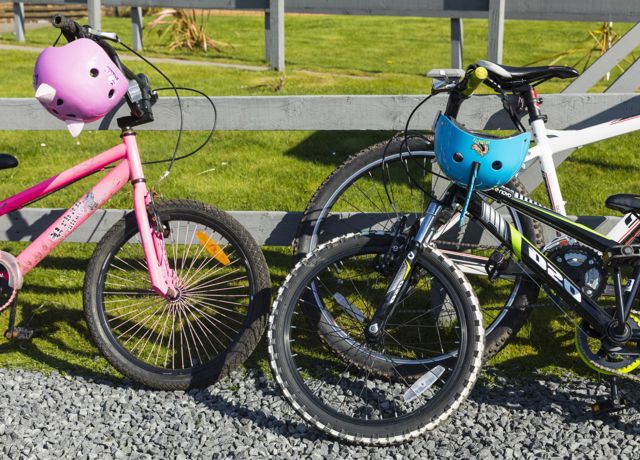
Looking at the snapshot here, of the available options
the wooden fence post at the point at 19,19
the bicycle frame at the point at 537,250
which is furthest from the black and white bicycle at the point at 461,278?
the wooden fence post at the point at 19,19

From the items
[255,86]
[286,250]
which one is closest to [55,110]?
[286,250]

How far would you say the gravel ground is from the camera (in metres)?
→ 3.34

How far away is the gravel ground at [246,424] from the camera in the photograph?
10.9 ft

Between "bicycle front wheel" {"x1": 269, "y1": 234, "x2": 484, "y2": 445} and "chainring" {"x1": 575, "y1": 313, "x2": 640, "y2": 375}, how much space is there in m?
0.56

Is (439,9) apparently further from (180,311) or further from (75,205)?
(75,205)

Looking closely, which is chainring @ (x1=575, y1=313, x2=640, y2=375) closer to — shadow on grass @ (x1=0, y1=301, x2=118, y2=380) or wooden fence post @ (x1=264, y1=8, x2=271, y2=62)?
shadow on grass @ (x1=0, y1=301, x2=118, y2=380)

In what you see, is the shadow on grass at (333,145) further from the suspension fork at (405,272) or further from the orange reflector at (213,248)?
the suspension fork at (405,272)

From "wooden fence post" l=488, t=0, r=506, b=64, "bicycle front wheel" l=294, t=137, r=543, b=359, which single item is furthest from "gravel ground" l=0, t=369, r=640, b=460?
"wooden fence post" l=488, t=0, r=506, b=64

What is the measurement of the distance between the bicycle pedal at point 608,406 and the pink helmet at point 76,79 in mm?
2423

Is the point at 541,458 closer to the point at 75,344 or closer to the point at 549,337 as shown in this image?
the point at 549,337

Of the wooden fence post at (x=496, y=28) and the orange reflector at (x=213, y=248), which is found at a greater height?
the wooden fence post at (x=496, y=28)

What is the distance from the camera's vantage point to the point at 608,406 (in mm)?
3426

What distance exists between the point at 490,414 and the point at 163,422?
142 centimetres

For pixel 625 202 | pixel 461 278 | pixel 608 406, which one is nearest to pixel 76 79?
pixel 461 278
